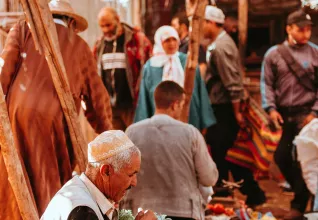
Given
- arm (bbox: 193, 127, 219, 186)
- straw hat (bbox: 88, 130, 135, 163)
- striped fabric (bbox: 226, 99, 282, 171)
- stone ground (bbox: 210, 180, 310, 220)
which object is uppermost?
straw hat (bbox: 88, 130, 135, 163)

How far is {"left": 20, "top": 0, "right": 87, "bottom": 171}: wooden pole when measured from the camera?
5.14 m

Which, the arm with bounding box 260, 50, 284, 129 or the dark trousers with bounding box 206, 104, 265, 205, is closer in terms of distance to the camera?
the arm with bounding box 260, 50, 284, 129

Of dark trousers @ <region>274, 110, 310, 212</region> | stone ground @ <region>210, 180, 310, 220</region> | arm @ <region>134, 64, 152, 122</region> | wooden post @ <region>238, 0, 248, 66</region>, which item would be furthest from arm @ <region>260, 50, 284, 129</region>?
wooden post @ <region>238, 0, 248, 66</region>

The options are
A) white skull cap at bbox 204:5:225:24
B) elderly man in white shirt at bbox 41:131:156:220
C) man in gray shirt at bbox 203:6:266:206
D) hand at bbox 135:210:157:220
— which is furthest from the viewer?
white skull cap at bbox 204:5:225:24

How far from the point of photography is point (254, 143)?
9.46 metres

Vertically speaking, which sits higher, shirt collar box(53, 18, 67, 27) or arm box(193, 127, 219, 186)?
shirt collar box(53, 18, 67, 27)

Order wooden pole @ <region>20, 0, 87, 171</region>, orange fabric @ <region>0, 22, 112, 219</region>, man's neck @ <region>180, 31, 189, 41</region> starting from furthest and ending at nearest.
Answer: man's neck @ <region>180, 31, 189, 41</region>
orange fabric @ <region>0, 22, 112, 219</region>
wooden pole @ <region>20, 0, 87, 171</region>

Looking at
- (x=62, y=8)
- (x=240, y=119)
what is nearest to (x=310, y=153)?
(x=240, y=119)

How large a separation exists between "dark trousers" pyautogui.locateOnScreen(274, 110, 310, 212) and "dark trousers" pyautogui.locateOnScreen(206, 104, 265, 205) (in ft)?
1.53

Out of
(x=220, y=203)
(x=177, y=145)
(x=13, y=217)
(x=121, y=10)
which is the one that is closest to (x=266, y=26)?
(x=121, y=10)

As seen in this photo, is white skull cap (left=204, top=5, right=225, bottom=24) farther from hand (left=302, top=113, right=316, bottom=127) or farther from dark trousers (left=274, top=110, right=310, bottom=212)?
hand (left=302, top=113, right=316, bottom=127)

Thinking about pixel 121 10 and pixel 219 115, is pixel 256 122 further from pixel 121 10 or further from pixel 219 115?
pixel 121 10

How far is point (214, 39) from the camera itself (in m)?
9.48

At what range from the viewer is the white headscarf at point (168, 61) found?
28.1 feet
